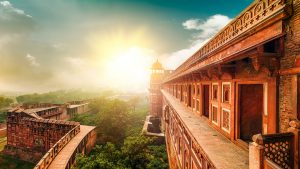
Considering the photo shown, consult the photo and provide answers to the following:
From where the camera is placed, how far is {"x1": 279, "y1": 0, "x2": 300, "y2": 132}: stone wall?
9.39 feet

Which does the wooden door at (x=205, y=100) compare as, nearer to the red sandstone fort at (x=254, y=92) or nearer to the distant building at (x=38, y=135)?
the red sandstone fort at (x=254, y=92)

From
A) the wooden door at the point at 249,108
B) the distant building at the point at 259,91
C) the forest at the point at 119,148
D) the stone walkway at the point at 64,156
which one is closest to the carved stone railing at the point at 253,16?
the distant building at the point at 259,91

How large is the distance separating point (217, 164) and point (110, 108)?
23.6 meters

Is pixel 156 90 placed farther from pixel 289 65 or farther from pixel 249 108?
pixel 289 65

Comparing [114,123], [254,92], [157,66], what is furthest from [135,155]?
[157,66]

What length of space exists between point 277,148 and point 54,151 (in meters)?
13.9

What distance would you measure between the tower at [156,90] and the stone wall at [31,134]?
22.0m

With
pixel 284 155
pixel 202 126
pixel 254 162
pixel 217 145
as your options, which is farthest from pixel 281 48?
pixel 202 126

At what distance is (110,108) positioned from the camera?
26.1 m

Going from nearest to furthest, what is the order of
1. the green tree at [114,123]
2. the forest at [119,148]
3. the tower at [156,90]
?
the forest at [119,148] < the green tree at [114,123] < the tower at [156,90]

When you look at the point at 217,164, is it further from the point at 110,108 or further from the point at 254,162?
the point at 110,108

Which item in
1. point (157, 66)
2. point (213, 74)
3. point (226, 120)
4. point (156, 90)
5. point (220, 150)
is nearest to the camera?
point (220, 150)

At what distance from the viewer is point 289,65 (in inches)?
121

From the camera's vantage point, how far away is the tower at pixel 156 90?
39537mm
